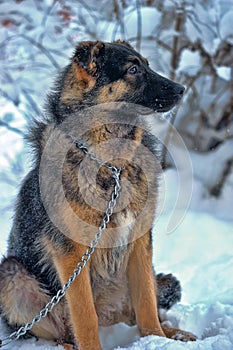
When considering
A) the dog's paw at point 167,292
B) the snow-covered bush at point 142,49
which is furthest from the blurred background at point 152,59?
the dog's paw at point 167,292

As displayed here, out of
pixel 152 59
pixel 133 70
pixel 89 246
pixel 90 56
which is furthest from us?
pixel 152 59

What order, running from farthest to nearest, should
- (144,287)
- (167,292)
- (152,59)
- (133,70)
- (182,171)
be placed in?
(182,171)
(152,59)
(167,292)
(144,287)
(133,70)

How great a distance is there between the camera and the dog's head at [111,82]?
11.4 feet

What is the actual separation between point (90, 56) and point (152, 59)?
10.5ft

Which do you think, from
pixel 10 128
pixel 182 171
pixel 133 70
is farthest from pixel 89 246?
pixel 182 171

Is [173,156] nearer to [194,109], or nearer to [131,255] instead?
[194,109]

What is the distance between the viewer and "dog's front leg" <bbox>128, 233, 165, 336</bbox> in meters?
3.63

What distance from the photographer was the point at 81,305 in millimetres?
3373

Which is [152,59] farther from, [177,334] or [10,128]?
[177,334]

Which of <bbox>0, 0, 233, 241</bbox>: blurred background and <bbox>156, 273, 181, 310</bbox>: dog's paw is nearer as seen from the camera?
<bbox>156, 273, 181, 310</bbox>: dog's paw

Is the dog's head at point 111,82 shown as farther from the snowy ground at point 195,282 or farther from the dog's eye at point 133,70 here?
the snowy ground at point 195,282

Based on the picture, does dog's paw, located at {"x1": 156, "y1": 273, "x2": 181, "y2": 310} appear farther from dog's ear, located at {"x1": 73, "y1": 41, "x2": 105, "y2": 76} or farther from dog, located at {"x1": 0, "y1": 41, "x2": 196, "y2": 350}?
dog's ear, located at {"x1": 73, "y1": 41, "x2": 105, "y2": 76}

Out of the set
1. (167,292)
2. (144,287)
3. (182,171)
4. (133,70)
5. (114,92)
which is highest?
(133,70)

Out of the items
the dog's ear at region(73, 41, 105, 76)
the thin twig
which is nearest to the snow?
the thin twig
